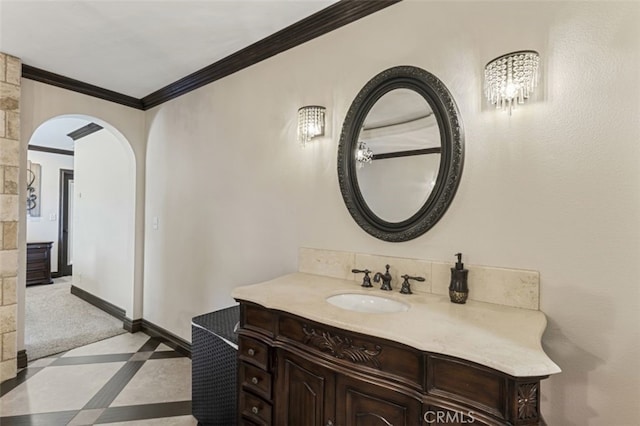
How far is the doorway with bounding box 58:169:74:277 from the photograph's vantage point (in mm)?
6180

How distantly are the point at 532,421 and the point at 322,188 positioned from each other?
148 centimetres

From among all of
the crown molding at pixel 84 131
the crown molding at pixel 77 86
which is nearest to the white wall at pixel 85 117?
the crown molding at pixel 77 86

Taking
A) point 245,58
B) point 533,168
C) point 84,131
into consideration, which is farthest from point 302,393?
point 84,131

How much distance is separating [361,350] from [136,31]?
8.35 feet

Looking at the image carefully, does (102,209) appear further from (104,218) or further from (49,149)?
(49,149)

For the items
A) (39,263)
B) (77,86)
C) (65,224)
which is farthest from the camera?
(65,224)

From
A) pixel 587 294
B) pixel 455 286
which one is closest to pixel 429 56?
pixel 455 286

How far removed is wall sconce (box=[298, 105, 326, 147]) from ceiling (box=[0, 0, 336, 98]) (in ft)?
2.05

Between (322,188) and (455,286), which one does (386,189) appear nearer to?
(322,188)

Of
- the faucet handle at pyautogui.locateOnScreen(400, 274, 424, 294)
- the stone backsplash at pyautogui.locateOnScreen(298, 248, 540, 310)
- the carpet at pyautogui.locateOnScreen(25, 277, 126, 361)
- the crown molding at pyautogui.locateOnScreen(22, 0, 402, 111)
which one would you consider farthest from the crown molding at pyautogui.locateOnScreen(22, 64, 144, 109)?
the faucet handle at pyautogui.locateOnScreen(400, 274, 424, 294)

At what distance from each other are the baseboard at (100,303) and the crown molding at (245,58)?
2.56 metres

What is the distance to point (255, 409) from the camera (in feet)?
4.88

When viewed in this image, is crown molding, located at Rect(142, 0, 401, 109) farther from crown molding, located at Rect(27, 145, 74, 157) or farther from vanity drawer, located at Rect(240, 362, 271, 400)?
crown molding, located at Rect(27, 145, 74, 157)

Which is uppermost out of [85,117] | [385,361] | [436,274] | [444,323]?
[85,117]
